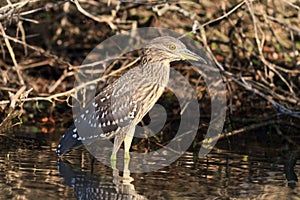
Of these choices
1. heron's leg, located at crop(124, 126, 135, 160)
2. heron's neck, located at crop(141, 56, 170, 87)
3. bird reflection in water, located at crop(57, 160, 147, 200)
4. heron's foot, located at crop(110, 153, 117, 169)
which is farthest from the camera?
heron's neck, located at crop(141, 56, 170, 87)

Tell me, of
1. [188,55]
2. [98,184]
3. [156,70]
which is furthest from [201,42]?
[98,184]

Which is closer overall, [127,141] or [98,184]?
[98,184]

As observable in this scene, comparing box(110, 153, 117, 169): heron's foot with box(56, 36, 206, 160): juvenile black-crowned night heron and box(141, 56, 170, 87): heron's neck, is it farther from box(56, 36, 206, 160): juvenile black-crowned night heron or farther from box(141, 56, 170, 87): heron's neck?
box(141, 56, 170, 87): heron's neck

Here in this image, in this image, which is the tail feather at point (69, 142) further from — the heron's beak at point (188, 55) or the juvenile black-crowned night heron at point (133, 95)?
the heron's beak at point (188, 55)

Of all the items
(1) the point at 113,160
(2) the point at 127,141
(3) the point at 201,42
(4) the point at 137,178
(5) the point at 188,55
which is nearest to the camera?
(4) the point at 137,178

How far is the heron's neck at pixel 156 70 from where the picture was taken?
709 centimetres

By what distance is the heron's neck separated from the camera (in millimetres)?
7094

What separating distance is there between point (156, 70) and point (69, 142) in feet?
3.66

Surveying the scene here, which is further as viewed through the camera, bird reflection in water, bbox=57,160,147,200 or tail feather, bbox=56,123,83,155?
tail feather, bbox=56,123,83,155

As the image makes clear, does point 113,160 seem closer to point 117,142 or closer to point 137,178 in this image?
point 117,142

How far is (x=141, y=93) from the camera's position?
7000 mm

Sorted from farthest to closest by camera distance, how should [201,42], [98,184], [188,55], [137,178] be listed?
[201,42] < [188,55] < [137,178] < [98,184]

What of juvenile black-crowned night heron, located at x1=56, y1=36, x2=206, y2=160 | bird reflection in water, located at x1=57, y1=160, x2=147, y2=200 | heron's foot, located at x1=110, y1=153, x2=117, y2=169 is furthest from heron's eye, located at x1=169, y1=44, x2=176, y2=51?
bird reflection in water, located at x1=57, y1=160, x2=147, y2=200

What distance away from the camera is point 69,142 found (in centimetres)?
675
